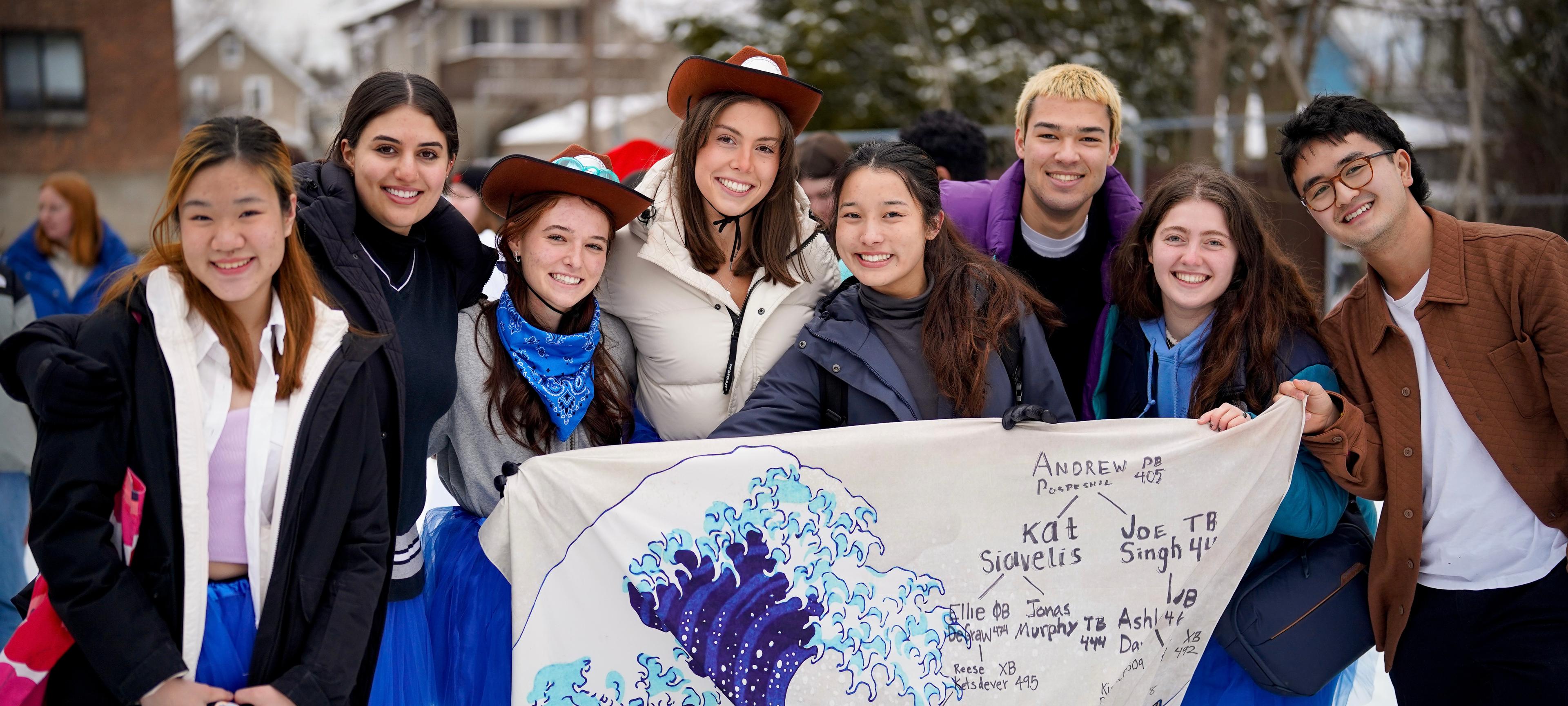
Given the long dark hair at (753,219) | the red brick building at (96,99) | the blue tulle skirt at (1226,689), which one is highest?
the red brick building at (96,99)

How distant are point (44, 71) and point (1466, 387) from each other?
22238 mm

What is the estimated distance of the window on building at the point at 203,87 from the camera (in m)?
44.4

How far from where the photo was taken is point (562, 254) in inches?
122

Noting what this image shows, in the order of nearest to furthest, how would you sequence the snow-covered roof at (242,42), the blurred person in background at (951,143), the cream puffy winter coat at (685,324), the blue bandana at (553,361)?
the blue bandana at (553,361) → the cream puffy winter coat at (685,324) → the blurred person in background at (951,143) → the snow-covered roof at (242,42)

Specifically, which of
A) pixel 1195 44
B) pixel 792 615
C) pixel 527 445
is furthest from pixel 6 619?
pixel 1195 44

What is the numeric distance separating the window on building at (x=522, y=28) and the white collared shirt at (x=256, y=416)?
3899cm

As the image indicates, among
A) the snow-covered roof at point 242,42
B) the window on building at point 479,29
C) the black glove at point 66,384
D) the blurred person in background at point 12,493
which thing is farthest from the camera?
the snow-covered roof at point 242,42

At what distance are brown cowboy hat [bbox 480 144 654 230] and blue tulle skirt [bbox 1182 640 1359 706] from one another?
2.04m

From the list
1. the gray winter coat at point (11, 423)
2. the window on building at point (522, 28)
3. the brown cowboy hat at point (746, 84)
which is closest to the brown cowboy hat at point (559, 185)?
the brown cowboy hat at point (746, 84)

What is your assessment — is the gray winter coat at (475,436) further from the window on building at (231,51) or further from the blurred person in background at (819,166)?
the window on building at (231,51)

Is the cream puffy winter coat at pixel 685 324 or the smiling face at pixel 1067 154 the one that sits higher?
the smiling face at pixel 1067 154

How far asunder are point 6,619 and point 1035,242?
4041 millimetres

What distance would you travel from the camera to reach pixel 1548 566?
2742 mm

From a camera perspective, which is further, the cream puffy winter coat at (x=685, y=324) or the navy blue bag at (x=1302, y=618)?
the cream puffy winter coat at (x=685, y=324)
